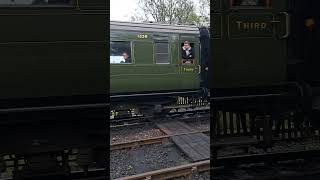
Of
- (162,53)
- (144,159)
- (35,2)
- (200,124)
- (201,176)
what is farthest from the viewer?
(162,53)

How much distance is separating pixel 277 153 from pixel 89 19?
144 cm

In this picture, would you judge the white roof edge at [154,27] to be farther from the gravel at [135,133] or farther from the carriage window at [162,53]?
the gravel at [135,133]

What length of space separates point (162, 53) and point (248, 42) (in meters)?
8.39

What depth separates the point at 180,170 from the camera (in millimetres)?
4418

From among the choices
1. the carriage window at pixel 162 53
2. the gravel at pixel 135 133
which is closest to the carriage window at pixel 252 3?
the gravel at pixel 135 133

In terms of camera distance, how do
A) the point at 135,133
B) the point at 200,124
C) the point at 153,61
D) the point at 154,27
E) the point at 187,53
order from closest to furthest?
the point at 135,133 → the point at 200,124 → the point at 154,27 → the point at 153,61 → the point at 187,53

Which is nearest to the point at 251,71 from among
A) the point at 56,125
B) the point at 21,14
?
the point at 56,125

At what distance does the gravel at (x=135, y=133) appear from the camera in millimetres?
7334

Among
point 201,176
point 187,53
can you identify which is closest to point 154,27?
point 187,53

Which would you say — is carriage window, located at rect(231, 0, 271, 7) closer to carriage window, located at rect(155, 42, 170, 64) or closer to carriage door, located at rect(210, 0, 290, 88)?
carriage door, located at rect(210, 0, 290, 88)

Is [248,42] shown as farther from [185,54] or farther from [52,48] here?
[185,54]

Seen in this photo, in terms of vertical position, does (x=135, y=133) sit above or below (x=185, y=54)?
below

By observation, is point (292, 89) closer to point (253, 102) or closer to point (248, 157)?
point (253, 102)

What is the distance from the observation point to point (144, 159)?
539cm
